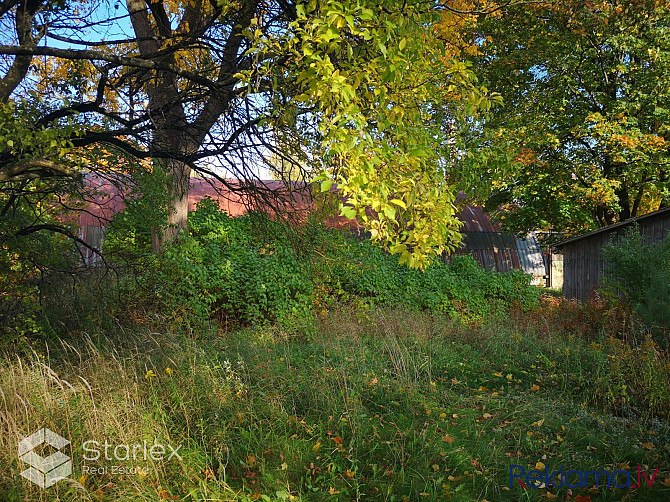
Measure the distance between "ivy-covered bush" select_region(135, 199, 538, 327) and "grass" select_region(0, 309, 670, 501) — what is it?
4.93 feet

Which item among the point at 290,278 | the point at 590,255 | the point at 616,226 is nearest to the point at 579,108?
the point at 616,226

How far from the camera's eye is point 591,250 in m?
15.2

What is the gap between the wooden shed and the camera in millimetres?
13211

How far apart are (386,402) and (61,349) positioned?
13.5 feet

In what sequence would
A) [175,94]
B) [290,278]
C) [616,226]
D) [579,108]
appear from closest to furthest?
[175,94]
[290,278]
[616,226]
[579,108]

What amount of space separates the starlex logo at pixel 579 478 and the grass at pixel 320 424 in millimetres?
52

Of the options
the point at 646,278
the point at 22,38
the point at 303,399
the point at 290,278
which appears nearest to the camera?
the point at 22,38

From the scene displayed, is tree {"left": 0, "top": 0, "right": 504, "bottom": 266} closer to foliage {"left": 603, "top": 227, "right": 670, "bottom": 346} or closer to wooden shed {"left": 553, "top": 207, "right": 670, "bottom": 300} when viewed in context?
foliage {"left": 603, "top": 227, "right": 670, "bottom": 346}

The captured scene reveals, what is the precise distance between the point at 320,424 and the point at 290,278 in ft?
16.3

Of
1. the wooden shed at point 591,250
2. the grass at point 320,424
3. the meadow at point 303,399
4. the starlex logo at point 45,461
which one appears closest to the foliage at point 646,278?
the meadow at point 303,399

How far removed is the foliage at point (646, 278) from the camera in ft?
23.2

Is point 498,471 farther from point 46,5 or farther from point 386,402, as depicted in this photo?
point 46,5

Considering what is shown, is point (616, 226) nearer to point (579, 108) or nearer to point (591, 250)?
point (591, 250)

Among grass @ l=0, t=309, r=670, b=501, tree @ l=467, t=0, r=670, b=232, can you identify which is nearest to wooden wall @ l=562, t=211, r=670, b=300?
tree @ l=467, t=0, r=670, b=232
